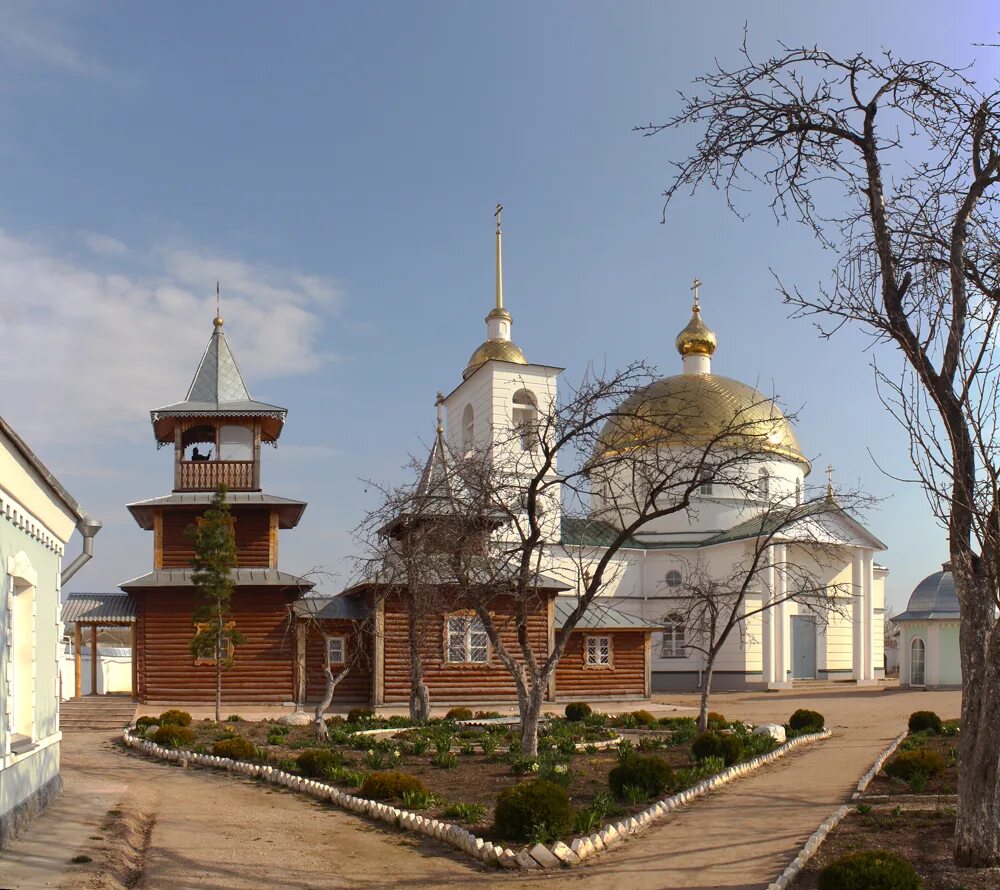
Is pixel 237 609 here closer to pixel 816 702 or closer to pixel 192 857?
pixel 816 702

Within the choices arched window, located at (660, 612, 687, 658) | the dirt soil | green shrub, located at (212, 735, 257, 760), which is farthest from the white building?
arched window, located at (660, 612, 687, 658)

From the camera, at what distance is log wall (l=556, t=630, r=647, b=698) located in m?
35.3

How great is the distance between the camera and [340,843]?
11727 millimetres

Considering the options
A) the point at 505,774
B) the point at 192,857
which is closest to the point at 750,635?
the point at 505,774

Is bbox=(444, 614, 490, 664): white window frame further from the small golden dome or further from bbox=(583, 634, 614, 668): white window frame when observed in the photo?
the small golden dome

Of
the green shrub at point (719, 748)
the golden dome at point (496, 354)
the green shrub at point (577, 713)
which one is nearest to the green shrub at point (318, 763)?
the green shrub at point (719, 748)

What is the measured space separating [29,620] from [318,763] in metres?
5.58

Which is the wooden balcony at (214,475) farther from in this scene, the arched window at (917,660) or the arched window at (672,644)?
the arched window at (917,660)

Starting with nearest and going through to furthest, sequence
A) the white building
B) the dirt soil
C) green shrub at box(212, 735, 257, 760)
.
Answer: the dirt soil
the white building
green shrub at box(212, 735, 257, 760)

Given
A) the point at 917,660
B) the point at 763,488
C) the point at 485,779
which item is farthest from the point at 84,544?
the point at 917,660

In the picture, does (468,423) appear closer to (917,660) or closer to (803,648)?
(803,648)

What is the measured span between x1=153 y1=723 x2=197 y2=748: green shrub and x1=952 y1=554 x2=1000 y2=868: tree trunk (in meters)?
15.2

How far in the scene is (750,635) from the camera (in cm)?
4253

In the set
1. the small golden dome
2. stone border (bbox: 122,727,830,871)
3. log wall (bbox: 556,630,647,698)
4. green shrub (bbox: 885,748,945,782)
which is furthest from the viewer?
the small golden dome
